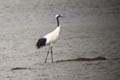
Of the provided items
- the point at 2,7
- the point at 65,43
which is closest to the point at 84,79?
the point at 65,43

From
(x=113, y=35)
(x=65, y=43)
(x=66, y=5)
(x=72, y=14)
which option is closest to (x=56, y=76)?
(x=65, y=43)

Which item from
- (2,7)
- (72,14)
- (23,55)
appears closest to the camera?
(23,55)

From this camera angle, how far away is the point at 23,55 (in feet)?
38.0

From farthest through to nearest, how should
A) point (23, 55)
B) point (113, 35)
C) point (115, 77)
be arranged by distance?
point (113, 35) < point (23, 55) < point (115, 77)

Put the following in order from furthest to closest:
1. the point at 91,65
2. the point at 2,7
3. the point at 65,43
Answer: the point at 2,7 → the point at 65,43 → the point at 91,65

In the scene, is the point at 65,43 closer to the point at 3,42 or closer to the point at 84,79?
the point at 3,42

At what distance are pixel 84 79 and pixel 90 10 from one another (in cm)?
1245

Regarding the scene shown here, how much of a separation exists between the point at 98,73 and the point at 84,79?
534 mm

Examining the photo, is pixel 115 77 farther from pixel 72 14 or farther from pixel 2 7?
pixel 2 7

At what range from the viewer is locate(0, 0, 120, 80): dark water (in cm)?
944

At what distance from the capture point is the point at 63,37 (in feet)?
47.3

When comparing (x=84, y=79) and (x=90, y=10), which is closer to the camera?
(x=84, y=79)

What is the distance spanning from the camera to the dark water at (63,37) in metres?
9.44

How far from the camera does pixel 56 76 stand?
9.13m
